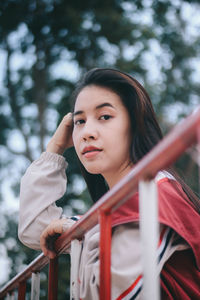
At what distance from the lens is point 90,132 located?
4.67 ft

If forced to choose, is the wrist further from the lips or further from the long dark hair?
the lips

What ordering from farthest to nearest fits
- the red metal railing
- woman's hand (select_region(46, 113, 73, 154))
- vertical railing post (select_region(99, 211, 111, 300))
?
woman's hand (select_region(46, 113, 73, 154)) < vertical railing post (select_region(99, 211, 111, 300)) < the red metal railing

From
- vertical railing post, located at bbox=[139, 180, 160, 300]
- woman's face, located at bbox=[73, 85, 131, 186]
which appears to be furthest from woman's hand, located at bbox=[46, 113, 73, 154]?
vertical railing post, located at bbox=[139, 180, 160, 300]

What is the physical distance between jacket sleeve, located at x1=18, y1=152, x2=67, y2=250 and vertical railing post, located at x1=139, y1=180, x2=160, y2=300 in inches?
34.6

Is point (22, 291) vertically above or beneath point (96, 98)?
beneath

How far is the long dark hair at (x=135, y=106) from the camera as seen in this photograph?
146cm

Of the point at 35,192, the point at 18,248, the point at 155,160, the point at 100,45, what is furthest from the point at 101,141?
the point at 100,45

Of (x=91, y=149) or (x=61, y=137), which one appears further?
(x=61, y=137)

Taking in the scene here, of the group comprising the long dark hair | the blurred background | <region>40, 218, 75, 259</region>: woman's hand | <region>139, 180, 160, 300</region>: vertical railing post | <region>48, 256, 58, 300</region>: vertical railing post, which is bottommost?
<region>139, 180, 160, 300</region>: vertical railing post

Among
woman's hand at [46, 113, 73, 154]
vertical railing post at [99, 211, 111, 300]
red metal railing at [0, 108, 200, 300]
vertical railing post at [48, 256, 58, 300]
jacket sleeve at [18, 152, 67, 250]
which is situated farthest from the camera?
woman's hand at [46, 113, 73, 154]

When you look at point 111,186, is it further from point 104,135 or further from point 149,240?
point 149,240

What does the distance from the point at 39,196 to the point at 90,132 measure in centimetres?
42

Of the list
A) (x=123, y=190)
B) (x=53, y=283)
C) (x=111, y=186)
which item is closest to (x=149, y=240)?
(x=123, y=190)

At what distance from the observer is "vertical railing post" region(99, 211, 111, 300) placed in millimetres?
929
